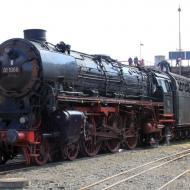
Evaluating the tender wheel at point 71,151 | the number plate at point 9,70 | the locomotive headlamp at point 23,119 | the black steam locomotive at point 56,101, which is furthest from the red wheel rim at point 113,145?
the number plate at point 9,70

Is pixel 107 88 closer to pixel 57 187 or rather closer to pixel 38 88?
pixel 38 88

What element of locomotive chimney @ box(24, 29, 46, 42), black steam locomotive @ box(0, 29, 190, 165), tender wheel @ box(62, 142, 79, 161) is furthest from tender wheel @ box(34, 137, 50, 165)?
locomotive chimney @ box(24, 29, 46, 42)

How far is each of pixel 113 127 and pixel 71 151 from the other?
270 centimetres

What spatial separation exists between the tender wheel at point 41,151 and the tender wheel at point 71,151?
0.70 meters

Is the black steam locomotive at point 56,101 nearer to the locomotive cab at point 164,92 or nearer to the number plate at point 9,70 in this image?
the number plate at point 9,70

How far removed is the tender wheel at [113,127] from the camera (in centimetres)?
1725

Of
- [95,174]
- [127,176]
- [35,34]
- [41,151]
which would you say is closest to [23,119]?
[41,151]

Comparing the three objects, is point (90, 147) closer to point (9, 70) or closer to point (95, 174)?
point (9, 70)

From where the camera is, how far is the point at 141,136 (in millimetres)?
20953

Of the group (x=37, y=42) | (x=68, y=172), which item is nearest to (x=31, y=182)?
(x=68, y=172)

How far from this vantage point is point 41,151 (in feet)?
44.2

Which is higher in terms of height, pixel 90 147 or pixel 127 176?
pixel 90 147

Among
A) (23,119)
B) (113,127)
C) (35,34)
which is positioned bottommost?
(113,127)

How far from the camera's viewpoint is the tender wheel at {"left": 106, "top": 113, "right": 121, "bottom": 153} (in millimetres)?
17250
